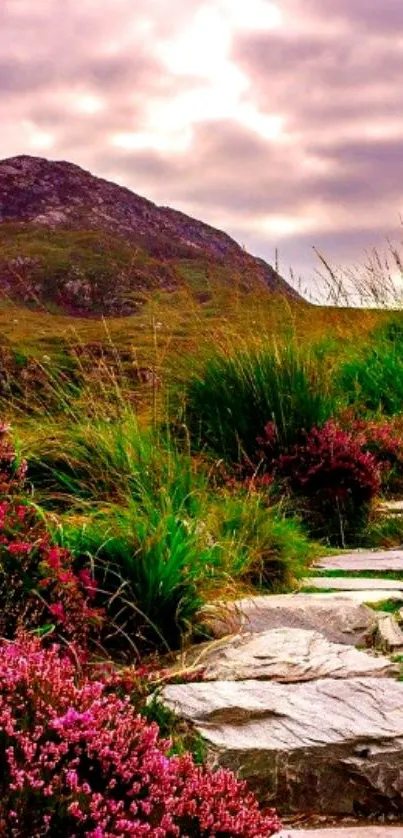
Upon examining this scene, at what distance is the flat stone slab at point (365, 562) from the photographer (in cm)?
715

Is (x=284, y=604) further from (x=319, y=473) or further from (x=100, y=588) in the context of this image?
(x=319, y=473)

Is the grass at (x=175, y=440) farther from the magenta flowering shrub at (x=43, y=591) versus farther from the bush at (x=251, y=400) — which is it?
the magenta flowering shrub at (x=43, y=591)

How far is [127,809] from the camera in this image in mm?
2867

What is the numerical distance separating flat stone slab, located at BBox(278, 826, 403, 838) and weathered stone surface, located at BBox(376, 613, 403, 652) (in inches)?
64.3

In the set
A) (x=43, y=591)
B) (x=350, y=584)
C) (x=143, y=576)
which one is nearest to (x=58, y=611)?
(x=43, y=591)

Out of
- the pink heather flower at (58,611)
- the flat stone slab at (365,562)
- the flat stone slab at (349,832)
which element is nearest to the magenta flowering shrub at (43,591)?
the pink heather flower at (58,611)

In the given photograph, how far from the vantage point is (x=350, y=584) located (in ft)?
21.1

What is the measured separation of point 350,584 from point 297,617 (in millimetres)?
1097

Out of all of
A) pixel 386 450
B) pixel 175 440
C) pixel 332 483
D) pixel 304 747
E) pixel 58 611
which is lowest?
pixel 304 747

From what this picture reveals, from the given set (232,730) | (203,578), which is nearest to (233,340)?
(203,578)

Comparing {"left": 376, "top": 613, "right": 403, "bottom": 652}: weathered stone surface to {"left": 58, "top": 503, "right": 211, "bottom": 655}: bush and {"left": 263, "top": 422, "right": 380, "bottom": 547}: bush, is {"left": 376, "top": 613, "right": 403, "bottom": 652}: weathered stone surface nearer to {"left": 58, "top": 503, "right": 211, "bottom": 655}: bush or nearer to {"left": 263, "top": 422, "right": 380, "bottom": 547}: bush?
{"left": 58, "top": 503, "right": 211, "bottom": 655}: bush

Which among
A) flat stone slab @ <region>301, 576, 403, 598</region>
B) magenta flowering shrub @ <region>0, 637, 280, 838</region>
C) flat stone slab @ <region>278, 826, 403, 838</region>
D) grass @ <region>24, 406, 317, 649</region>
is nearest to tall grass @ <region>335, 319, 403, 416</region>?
grass @ <region>24, 406, 317, 649</region>

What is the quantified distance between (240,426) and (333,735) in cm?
542

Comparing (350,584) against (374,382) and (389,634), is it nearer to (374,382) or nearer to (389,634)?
(389,634)
